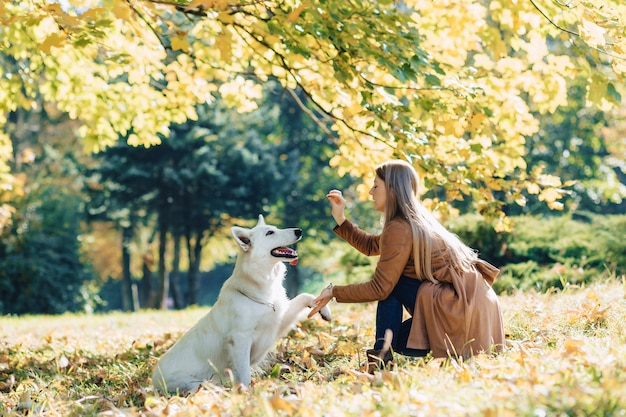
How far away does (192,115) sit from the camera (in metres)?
9.24

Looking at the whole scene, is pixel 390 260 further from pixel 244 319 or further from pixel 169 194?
pixel 169 194

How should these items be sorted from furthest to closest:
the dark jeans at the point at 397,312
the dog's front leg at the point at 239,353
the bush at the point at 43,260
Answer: the bush at the point at 43,260 → the dog's front leg at the point at 239,353 → the dark jeans at the point at 397,312

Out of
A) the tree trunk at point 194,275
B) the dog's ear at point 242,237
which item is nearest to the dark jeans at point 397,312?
the dog's ear at point 242,237

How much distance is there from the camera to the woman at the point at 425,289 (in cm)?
446

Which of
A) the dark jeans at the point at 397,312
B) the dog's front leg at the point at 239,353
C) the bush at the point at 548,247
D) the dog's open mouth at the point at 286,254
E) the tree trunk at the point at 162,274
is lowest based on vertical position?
the tree trunk at the point at 162,274

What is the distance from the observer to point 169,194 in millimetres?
23891

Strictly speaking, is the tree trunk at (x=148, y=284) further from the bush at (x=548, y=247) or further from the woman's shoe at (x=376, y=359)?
the woman's shoe at (x=376, y=359)

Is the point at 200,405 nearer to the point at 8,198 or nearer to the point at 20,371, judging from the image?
the point at 20,371

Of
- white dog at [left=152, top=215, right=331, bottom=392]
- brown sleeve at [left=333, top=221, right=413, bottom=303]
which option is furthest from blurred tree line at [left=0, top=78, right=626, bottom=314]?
brown sleeve at [left=333, top=221, right=413, bottom=303]

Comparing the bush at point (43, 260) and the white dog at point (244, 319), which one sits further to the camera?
the bush at point (43, 260)

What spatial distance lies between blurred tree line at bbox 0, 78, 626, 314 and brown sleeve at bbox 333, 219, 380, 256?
15.9m

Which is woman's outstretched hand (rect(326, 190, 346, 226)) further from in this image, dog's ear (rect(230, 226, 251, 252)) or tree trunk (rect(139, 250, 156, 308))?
tree trunk (rect(139, 250, 156, 308))

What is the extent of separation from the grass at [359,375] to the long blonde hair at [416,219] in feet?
2.16

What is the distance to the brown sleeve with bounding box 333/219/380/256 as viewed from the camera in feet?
17.8
